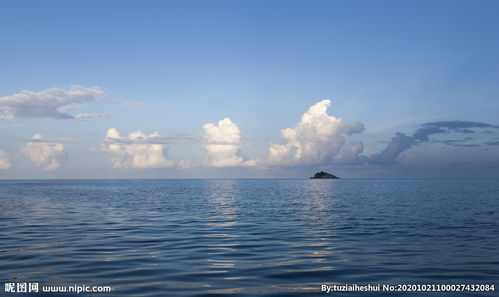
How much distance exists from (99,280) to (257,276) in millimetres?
6538

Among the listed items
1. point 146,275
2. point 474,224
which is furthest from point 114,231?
point 474,224

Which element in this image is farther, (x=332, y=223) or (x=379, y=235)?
(x=332, y=223)

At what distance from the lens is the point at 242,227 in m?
32.3

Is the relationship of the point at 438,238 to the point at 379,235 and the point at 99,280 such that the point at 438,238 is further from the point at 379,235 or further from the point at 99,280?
the point at 99,280

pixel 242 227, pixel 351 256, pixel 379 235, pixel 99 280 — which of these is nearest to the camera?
pixel 99 280

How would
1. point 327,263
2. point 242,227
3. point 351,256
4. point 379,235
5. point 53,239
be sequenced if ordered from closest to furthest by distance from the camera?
point 327,263, point 351,256, point 53,239, point 379,235, point 242,227

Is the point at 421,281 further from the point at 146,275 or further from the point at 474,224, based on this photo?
the point at 474,224

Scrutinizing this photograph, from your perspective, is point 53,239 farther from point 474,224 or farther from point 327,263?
point 474,224

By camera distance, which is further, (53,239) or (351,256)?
(53,239)

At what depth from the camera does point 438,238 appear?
84.6 ft

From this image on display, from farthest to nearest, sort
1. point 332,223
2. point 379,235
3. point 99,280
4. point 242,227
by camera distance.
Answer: point 332,223
point 242,227
point 379,235
point 99,280

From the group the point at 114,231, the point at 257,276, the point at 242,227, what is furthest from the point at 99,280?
the point at 242,227

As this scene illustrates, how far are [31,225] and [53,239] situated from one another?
10.2 meters

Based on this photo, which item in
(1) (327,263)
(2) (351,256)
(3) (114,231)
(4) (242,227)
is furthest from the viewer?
(4) (242,227)
